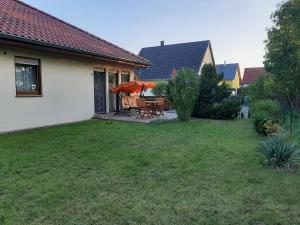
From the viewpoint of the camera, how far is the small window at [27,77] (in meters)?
10.9

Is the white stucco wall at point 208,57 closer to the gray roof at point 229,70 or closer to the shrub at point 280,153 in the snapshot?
the gray roof at point 229,70

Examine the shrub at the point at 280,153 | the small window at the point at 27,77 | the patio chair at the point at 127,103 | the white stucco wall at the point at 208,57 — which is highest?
the white stucco wall at the point at 208,57

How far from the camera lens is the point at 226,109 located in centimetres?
1647

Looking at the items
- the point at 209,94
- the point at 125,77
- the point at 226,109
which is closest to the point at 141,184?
the point at 226,109

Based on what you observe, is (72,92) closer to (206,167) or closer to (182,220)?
(206,167)

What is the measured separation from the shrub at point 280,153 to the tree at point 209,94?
414 inches

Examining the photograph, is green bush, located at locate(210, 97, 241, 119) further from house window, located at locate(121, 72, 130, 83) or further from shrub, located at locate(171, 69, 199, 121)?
house window, located at locate(121, 72, 130, 83)

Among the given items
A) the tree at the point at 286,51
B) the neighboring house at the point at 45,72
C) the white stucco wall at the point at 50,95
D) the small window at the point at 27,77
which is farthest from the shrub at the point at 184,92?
the tree at the point at 286,51

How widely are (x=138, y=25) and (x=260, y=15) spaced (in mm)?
9398

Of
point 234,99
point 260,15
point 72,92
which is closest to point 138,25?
point 260,15

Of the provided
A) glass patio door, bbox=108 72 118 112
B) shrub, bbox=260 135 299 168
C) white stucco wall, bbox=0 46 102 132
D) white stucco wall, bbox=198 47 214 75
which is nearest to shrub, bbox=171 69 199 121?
glass patio door, bbox=108 72 118 112

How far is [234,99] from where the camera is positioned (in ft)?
55.4

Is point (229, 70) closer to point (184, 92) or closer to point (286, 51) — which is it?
point (286, 51)

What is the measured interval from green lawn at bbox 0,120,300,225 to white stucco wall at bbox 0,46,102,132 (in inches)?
87.6
